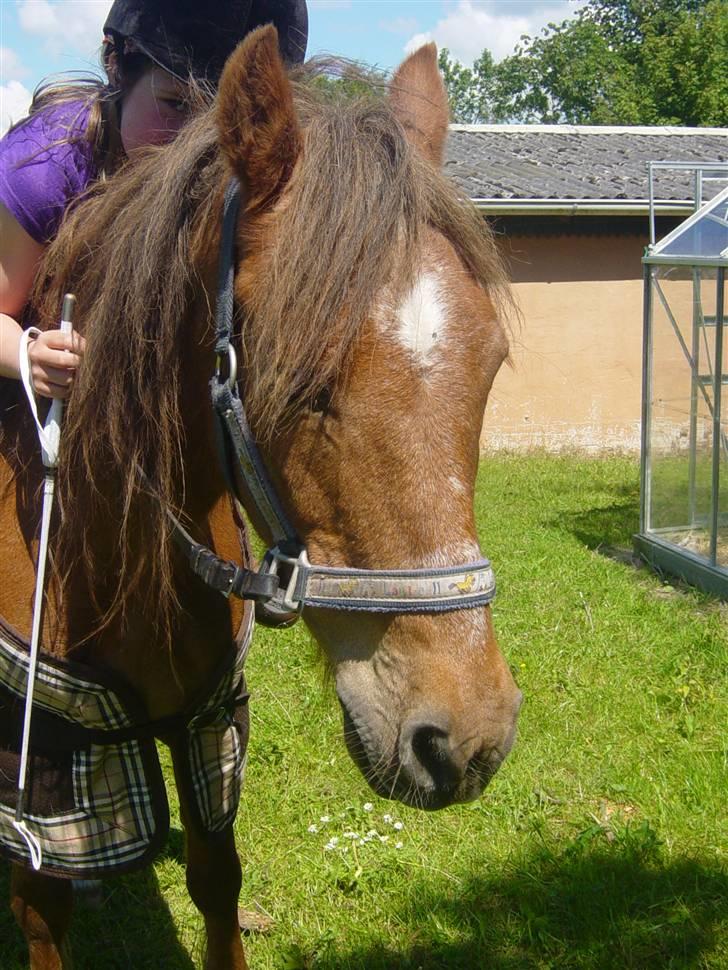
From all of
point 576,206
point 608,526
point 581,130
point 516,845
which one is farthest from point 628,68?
point 516,845

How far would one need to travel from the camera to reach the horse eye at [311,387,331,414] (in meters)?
1.36

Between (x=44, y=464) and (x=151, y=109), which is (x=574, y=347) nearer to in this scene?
(x=151, y=109)

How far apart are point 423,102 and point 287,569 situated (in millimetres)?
1060

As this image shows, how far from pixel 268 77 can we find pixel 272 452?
59 centimetres

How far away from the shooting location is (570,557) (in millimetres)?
6715

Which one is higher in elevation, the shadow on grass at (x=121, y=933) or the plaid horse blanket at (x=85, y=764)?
the plaid horse blanket at (x=85, y=764)

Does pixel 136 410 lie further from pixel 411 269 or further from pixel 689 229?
pixel 689 229

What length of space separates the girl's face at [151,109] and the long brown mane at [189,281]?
122 mm

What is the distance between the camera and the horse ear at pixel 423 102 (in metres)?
1.82

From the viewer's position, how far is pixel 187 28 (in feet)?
6.25

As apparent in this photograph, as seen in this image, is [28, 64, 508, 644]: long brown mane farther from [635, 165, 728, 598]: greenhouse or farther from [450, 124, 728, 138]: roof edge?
[450, 124, 728, 138]: roof edge

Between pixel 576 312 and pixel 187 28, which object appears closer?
pixel 187 28

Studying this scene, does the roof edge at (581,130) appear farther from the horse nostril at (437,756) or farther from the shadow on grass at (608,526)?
the horse nostril at (437,756)

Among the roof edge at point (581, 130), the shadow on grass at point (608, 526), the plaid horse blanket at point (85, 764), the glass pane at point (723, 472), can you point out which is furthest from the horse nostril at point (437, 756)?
the roof edge at point (581, 130)
